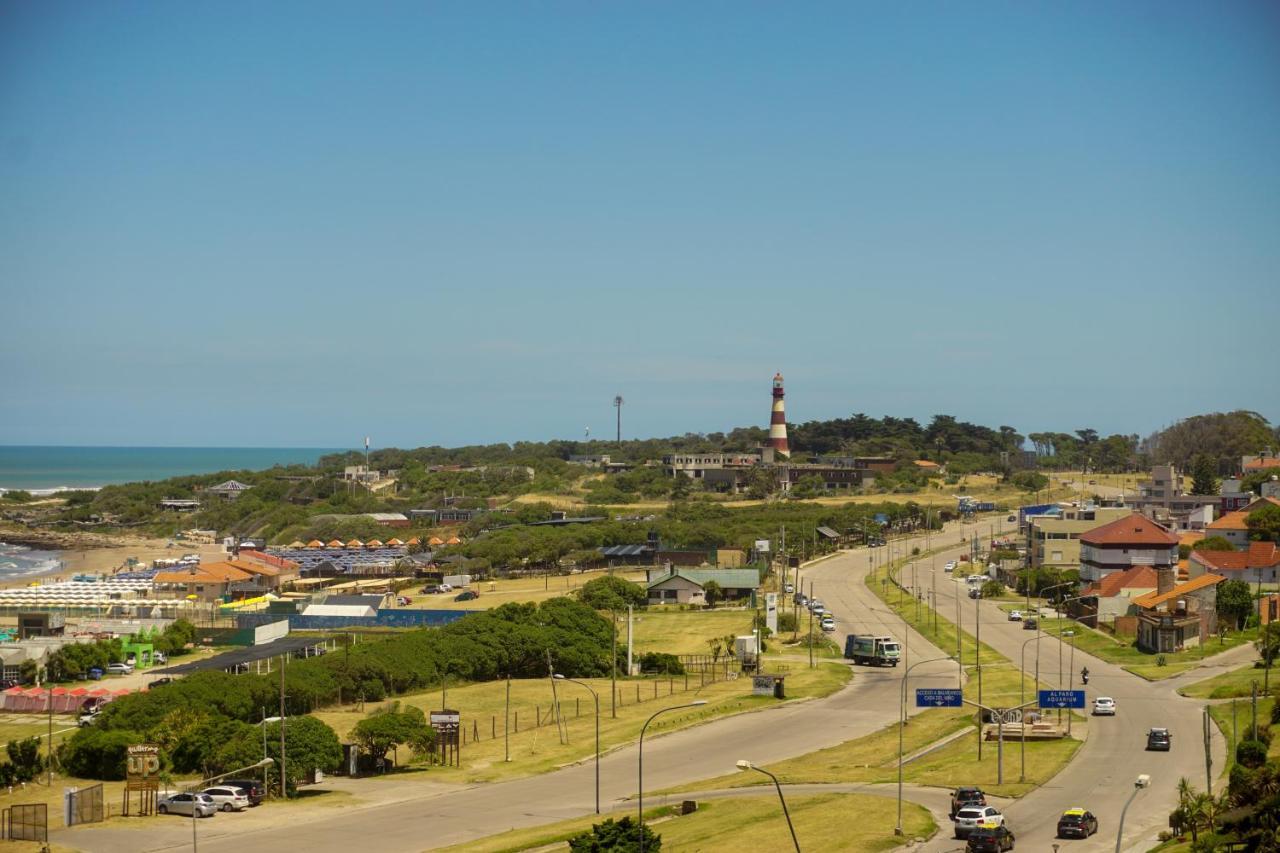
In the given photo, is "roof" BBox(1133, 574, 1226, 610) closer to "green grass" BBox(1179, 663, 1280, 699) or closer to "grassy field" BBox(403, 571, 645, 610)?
"green grass" BBox(1179, 663, 1280, 699)

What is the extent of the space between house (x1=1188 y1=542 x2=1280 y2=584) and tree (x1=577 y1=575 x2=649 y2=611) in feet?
128

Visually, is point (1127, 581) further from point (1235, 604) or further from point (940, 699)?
point (940, 699)

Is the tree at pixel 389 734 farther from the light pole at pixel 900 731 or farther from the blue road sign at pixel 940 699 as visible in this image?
the blue road sign at pixel 940 699

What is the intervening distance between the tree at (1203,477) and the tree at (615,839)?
139742 millimetres

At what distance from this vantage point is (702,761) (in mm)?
56844

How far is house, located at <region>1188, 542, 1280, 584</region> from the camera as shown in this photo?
93500 mm

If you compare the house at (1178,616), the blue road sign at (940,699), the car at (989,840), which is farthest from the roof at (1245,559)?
the car at (989,840)

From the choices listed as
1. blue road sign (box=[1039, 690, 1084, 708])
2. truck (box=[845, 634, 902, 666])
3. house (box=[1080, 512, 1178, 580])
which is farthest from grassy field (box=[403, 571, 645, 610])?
blue road sign (box=[1039, 690, 1084, 708])

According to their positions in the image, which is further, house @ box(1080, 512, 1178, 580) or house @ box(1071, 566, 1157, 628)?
house @ box(1080, 512, 1178, 580)

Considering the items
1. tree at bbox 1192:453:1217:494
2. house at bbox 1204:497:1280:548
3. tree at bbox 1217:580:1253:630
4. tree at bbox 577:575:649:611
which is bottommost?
tree at bbox 577:575:649:611

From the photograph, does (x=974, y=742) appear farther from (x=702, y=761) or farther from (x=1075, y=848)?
(x=1075, y=848)

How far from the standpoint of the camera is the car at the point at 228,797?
48.9 m

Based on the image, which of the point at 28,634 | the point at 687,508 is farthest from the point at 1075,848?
the point at 687,508

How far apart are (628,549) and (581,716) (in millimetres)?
74095
